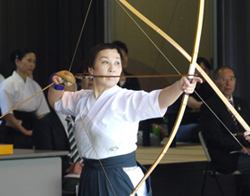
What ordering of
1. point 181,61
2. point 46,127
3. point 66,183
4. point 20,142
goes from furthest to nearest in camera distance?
point 181,61, point 20,142, point 46,127, point 66,183

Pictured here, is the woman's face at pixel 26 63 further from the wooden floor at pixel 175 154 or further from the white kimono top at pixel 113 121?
the white kimono top at pixel 113 121

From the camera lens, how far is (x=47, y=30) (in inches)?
137

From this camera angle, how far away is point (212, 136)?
7.98ft

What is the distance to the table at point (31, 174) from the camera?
5.19 ft

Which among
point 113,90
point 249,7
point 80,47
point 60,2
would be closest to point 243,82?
point 249,7

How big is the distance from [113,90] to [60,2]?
2445mm

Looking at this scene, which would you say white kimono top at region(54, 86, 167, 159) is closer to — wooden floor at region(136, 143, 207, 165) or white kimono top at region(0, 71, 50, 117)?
wooden floor at region(136, 143, 207, 165)

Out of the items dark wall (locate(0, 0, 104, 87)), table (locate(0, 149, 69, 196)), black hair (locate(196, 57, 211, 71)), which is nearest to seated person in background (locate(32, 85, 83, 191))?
table (locate(0, 149, 69, 196))

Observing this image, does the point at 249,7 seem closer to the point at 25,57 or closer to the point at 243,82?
the point at 243,82

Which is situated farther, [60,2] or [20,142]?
[60,2]

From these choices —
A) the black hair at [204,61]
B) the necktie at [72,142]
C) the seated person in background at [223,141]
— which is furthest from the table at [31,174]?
the black hair at [204,61]

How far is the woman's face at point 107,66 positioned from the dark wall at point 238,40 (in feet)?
7.23

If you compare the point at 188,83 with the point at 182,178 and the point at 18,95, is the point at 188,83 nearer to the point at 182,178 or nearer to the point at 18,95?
the point at 182,178

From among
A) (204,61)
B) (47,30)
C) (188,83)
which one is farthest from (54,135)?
(204,61)
